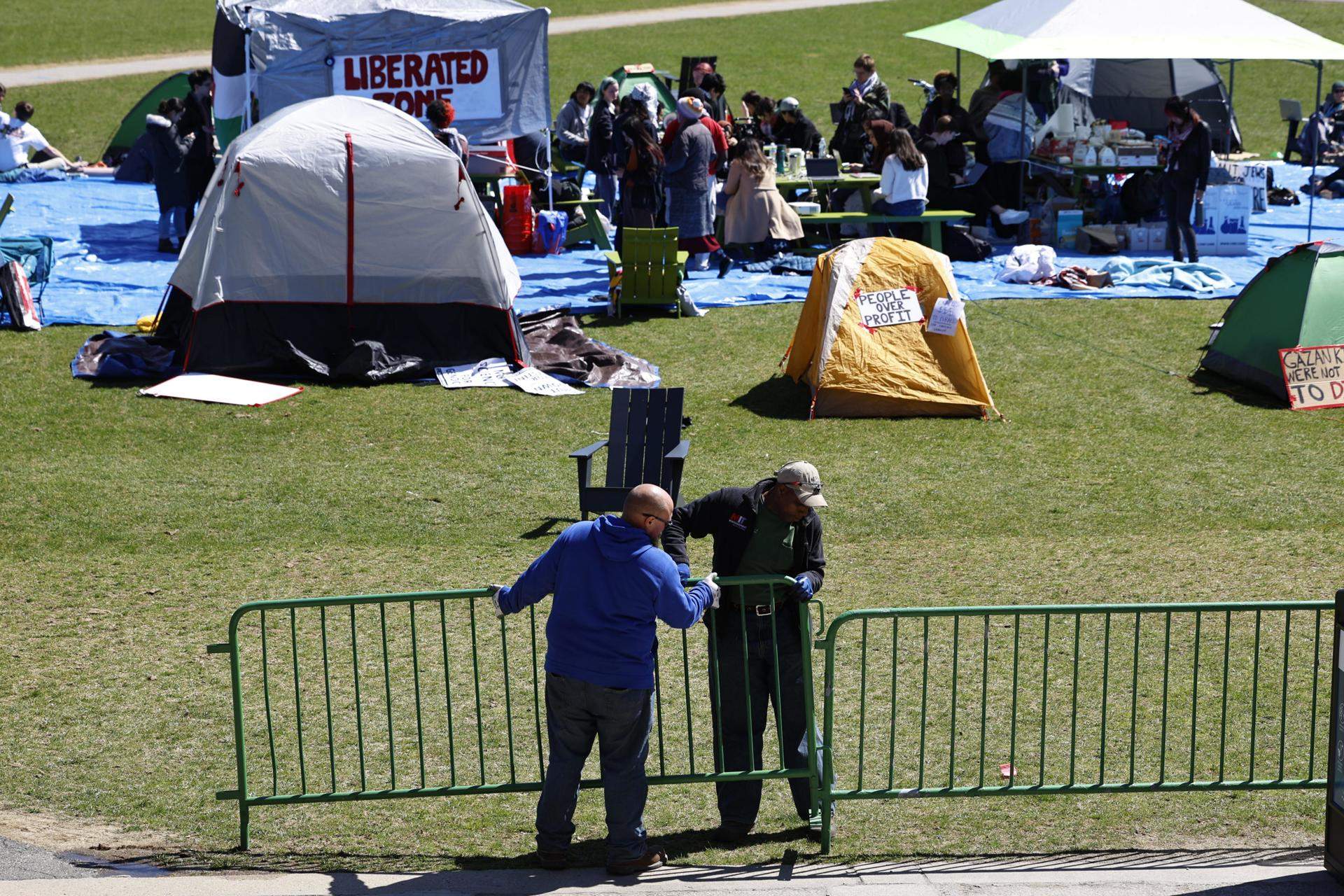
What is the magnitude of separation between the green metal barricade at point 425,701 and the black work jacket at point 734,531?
0.20m

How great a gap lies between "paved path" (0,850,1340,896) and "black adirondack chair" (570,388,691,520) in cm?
423

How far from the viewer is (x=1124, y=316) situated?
16.3 m

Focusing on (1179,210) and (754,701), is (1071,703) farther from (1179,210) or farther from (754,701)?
(1179,210)

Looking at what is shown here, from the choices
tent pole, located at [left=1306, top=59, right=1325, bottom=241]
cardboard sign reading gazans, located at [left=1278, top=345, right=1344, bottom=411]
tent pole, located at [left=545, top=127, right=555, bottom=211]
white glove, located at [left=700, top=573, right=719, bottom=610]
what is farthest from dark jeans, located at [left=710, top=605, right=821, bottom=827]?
tent pole, located at [left=1306, top=59, right=1325, bottom=241]

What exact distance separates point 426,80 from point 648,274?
15.3 feet

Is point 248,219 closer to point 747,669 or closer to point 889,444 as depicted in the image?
point 889,444

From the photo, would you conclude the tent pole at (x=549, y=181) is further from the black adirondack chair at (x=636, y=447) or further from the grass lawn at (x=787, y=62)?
the grass lawn at (x=787, y=62)

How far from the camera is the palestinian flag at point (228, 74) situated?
716 inches

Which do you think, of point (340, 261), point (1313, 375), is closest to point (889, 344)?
point (1313, 375)

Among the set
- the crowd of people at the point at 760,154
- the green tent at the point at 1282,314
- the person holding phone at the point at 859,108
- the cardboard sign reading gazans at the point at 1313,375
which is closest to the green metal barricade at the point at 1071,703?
the cardboard sign reading gazans at the point at 1313,375

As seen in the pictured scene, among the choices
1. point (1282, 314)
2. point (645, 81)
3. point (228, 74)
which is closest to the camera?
point (1282, 314)

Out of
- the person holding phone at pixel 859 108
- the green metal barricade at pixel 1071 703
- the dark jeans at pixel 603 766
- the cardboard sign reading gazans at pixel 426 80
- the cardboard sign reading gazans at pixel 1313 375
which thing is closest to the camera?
the dark jeans at pixel 603 766

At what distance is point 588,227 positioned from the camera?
63.1 feet

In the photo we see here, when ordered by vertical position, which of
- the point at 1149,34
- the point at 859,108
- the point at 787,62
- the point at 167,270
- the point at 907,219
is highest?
the point at 787,62
